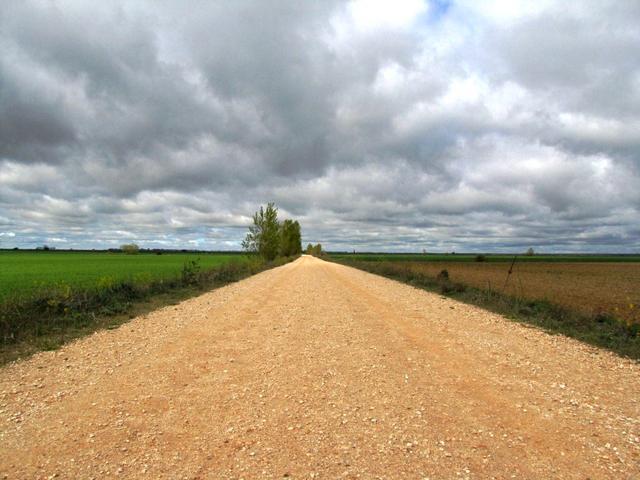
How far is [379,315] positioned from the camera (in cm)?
1260

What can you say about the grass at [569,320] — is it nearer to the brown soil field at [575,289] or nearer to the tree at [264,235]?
the brown soil field at [575,289]

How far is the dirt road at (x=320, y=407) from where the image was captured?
3986 millimetres

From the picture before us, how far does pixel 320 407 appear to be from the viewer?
17.6 feet

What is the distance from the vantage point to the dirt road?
157 inches

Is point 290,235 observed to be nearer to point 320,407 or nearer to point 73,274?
point 73,274

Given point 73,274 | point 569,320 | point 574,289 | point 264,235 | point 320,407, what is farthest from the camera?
point 264,235

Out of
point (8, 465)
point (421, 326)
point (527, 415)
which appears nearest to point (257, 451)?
point (8, 465)

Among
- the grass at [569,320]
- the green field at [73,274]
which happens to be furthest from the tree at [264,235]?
the grass at [569,320]

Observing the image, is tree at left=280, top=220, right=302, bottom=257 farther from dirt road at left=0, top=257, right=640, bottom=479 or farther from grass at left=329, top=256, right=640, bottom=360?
dirt road at left=0, top=257, right=640, bottom=479

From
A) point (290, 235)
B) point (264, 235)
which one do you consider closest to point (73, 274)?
point (264, 235)

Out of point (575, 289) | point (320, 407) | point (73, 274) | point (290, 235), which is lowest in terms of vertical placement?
point (575, 289)

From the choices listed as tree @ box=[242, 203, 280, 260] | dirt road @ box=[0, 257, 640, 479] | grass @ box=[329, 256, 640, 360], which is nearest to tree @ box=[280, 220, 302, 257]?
tree @ box=[242, 203, 280, 260]

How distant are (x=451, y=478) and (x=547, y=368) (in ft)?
15.3

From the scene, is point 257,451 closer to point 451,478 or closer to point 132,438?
point 132,438
